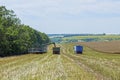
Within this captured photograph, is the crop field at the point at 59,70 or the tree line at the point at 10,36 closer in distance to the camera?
the crop field at the point at 59,70

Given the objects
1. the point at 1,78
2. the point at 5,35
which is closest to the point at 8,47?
the point at 5,35

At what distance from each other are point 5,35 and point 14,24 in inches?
706

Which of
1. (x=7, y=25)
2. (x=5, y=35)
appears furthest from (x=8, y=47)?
(x=7, y=25)

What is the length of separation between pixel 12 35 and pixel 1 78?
254 feet

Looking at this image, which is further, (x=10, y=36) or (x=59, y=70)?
(x=10, y=36)

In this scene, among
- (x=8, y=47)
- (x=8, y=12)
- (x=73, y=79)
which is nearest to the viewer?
(x=73, y=79)

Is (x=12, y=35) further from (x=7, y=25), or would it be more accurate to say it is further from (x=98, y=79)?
(x=98, y=79)

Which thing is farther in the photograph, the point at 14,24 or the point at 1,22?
the point at 14,24

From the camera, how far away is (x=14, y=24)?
116 metres

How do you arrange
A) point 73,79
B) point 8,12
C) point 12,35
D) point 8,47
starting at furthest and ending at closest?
point 8,12, point 12,35, point 8,47, point 73,79

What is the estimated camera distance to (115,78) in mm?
26094

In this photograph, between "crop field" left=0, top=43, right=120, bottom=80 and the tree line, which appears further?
the tree line

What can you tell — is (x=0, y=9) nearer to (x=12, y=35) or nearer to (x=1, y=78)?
(x=12, y=35)

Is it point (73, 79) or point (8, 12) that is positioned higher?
point (8, 12)
